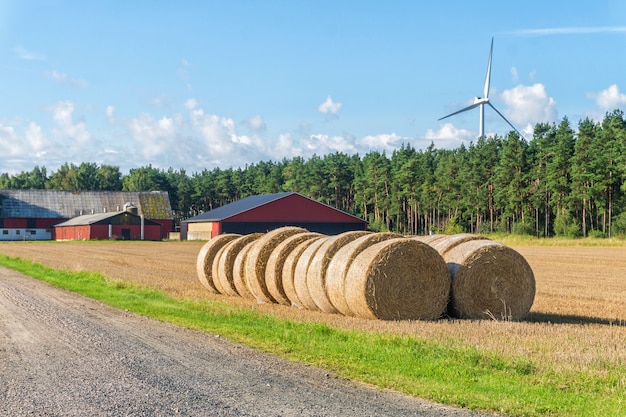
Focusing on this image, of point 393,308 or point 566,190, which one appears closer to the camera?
point 393,308

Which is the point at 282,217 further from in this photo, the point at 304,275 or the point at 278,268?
the point at 304,275

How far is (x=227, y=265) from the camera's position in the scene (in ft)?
68.1

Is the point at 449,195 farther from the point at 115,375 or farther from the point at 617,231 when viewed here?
the point at 115,375

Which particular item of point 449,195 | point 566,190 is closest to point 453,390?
point 566,190

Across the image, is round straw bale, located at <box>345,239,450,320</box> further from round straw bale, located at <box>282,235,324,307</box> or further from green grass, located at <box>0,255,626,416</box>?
round straw bale, located at <box>282,235,324,307</box>

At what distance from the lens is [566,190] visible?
8462cm

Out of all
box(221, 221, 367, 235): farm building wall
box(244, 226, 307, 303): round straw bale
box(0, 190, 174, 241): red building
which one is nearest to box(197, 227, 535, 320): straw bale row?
box(244, 226, 307, 303): round straw bale

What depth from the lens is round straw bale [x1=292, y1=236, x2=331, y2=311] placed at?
1697 cm

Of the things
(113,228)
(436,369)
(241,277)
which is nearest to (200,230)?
(113,228)

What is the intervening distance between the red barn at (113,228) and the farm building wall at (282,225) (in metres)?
18.2

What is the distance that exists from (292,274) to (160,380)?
8262mm

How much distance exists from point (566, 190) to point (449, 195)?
19157mm

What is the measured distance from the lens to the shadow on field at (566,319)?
15930mm

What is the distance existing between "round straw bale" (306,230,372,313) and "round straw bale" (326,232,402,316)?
166mm
